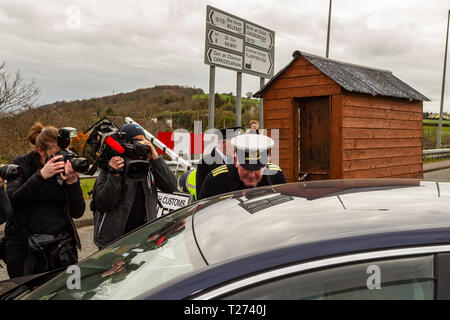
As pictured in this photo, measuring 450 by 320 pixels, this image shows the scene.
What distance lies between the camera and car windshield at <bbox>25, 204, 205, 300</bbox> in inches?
58.4

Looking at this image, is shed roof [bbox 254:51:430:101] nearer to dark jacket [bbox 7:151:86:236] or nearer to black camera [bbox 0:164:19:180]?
dark jacket [bbox 7:151:86:236]

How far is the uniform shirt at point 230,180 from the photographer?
3787 millimetres

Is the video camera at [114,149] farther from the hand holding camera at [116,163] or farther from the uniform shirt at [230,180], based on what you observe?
the uniform shirt at [230,180]

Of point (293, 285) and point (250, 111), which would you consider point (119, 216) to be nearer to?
point (293, 285)

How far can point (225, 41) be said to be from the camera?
993 cm

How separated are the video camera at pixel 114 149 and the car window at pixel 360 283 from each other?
7.54 ft

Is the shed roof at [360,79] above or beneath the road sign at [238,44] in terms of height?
beneath

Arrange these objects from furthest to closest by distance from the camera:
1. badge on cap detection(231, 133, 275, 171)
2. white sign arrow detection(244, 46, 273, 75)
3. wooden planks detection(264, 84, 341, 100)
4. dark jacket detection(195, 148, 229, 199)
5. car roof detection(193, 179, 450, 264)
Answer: white sign arrow detection(244, 46, 273, 75), wooden planks detection(264, 84, 341, 100), dark jacket detection(195, 148, 229, 199), badge on cap detection(231, 133, 275, 171), car roof detection(193, 179, 450, 264)

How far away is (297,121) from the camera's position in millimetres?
9578

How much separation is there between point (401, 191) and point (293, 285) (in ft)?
2.97

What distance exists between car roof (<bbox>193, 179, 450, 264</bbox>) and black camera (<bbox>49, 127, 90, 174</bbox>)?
128 centimetres

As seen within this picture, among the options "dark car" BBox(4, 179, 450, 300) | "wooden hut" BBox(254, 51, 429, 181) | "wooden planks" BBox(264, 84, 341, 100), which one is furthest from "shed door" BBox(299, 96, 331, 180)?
"dark car" BBox(4, 179, 450, 300)

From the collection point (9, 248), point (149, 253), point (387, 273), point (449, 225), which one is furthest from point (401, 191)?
point (9, 248)

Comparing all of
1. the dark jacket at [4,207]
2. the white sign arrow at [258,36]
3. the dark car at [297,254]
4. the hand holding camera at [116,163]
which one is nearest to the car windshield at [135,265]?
the dark car at [297,254]
